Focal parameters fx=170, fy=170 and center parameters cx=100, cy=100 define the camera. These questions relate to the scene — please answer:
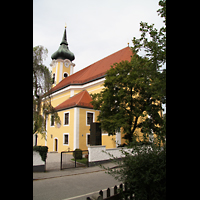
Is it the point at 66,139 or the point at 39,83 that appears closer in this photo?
the point at 39,83

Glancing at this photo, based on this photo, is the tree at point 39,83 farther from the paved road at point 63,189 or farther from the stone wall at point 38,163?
the paved road at point 63,189

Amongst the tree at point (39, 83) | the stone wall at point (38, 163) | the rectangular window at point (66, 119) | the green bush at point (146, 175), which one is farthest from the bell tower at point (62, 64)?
the green bush at point (146, 175)

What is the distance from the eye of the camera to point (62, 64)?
4147cm

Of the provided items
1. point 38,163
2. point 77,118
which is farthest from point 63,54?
point 38,163

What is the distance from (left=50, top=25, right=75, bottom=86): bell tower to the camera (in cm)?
4078

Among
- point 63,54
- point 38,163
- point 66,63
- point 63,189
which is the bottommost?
point 63,189

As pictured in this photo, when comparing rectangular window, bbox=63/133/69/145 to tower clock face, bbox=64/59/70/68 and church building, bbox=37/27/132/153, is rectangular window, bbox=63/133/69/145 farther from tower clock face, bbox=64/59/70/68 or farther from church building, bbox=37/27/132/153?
tower clock face, bbox=64/59/70/68

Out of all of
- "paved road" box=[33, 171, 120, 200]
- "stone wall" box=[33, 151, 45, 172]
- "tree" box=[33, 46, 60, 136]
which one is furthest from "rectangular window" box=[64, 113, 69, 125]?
"paved road" box=[33, 171, 120, 200]

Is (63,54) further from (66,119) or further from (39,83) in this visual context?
(39,83)

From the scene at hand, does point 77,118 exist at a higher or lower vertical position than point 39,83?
lower
